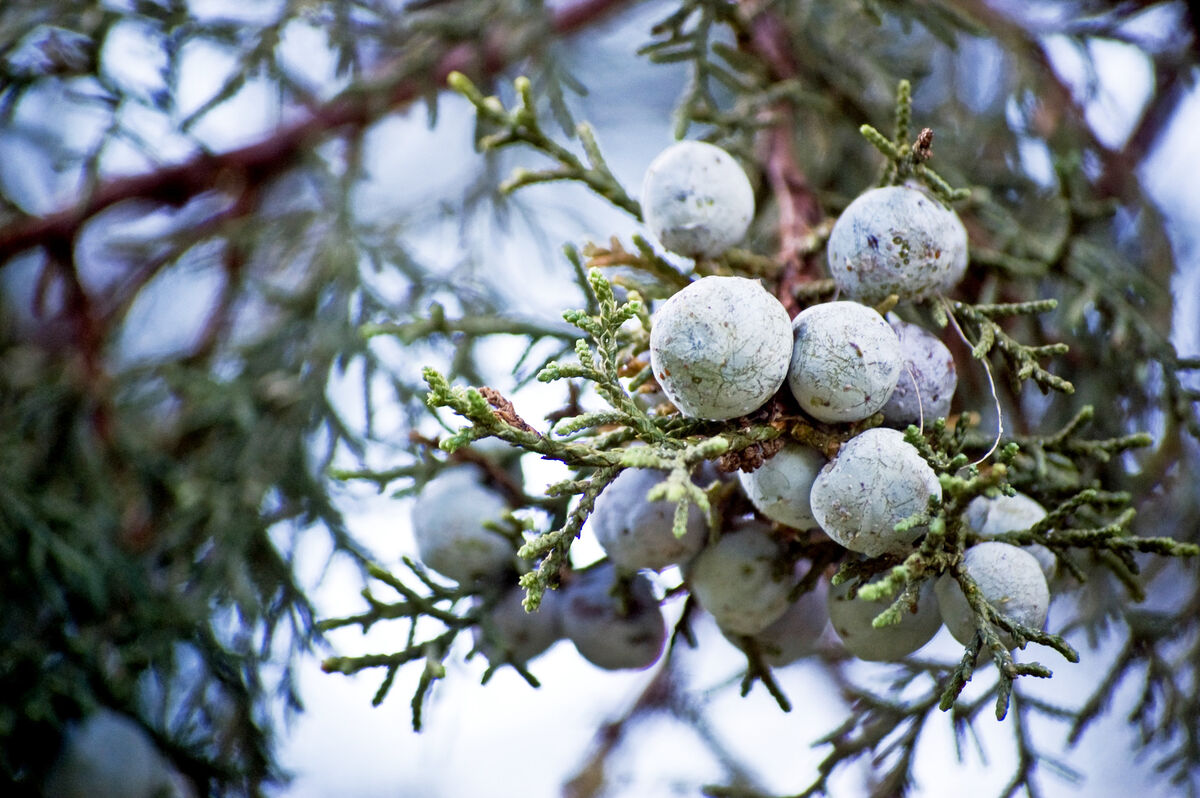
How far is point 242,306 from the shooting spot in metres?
2.33

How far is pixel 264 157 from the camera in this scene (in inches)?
84.1

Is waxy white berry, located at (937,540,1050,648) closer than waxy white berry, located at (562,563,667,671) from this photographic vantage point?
Yes

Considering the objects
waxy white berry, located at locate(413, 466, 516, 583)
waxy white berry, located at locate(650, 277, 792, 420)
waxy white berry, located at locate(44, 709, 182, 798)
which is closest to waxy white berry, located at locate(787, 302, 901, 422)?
waxy white berry, located at locate(650, 277, 792, 420)

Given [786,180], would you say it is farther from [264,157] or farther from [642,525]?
[264,157]

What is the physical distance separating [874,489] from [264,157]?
1.66 metres

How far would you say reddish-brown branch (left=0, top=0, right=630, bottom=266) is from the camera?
1.98 m

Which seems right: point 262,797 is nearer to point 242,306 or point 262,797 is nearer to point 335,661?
point 335,661

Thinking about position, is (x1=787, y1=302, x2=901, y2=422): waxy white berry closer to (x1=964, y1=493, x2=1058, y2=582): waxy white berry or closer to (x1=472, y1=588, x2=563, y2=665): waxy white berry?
(x1=964, y1=493, x2=1058, y2=582): waxy white berry

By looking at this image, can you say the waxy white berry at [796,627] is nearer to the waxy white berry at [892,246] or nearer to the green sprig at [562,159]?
the waxy white berry at [892,246]

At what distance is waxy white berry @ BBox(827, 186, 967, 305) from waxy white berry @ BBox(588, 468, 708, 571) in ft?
0.98

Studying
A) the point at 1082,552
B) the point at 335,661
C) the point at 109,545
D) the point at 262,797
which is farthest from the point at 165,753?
the point at 1082,552

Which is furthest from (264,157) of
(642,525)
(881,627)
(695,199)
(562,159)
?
(881,627)

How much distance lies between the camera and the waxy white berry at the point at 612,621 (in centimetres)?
131

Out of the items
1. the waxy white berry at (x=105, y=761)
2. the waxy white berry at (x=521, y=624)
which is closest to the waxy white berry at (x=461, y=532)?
the waxy white berry at (x=521, y=624)
